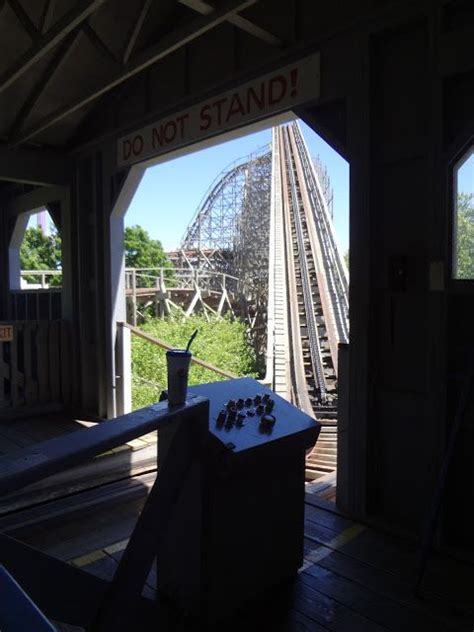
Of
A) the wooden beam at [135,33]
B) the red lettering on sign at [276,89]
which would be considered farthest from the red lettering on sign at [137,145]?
the red lettering on sign at [276,89]

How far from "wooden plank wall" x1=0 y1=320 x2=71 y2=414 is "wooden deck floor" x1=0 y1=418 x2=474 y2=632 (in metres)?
2.81

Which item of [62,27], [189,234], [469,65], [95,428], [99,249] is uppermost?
[189,234]

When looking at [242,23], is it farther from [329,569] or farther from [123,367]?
[123,367]

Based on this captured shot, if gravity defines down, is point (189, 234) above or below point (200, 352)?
above

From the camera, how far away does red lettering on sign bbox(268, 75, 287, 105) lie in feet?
12.6

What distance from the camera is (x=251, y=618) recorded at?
2.34 metres

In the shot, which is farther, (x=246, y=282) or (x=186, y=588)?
(x=246, y=282)

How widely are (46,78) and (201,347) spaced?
15452mm

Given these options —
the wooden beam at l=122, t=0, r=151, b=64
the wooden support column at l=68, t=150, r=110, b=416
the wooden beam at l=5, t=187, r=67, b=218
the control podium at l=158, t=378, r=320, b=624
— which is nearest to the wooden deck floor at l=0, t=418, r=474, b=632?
the control podium at l=158, t=378, r=320, b=624

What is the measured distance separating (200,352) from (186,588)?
697 inches

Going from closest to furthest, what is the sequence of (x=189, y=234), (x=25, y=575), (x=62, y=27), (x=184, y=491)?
(x=25, y=575) < (x=184, y=491) < (x=62, y=27) < (x=189, y=234)

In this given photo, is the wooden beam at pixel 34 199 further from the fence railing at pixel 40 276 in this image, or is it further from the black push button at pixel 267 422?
the black push button at pixel 267 422

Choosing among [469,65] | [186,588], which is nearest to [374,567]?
[186,588]

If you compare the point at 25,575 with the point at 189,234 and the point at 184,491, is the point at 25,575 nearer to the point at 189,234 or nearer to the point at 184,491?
the point at 184,491
